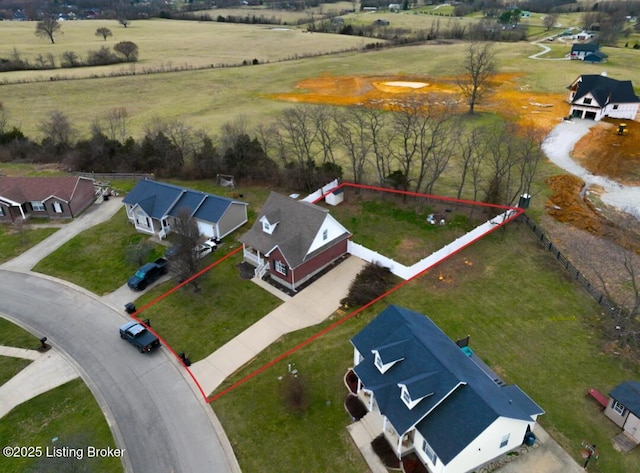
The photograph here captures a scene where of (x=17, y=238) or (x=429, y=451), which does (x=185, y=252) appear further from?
(x=429, y=451)

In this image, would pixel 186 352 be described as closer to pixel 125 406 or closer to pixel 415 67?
pixel 125 406

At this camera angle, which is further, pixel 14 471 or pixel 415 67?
pixel 415 67

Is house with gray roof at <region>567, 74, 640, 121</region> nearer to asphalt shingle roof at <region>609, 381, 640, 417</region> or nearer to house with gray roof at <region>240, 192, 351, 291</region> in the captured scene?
house with gray roof at <region>240, 192, 351, 291</region>

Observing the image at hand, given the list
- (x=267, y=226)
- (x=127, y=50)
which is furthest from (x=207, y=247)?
(x=127, y=50)

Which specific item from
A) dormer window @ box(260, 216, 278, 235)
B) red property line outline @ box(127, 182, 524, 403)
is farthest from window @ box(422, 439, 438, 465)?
dormer window @ box(260, 216, 278, 235)

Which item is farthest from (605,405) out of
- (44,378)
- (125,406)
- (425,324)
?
(44,378)

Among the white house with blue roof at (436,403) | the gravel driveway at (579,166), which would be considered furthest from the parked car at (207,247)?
the gravel driveway at (579,166)

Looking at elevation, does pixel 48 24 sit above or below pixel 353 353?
above
